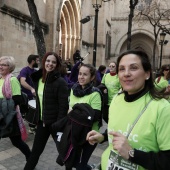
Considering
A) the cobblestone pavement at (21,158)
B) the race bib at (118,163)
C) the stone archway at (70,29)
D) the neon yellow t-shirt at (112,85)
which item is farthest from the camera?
the stone archway at (70,29)

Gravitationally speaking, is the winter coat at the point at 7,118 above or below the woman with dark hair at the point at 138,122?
below

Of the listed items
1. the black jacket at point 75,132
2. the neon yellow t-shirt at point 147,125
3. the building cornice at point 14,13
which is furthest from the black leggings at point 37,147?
the building cornice at point 14,13

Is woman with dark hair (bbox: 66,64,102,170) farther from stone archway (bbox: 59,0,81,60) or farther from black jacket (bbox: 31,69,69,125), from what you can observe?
stone archway (bbox: 59,0,81,60)

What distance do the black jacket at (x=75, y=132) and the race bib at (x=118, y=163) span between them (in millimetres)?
1278

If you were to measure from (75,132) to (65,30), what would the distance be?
20.5 m

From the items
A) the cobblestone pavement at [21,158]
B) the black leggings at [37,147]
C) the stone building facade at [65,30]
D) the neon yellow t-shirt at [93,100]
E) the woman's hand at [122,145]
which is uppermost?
the stone building facade at [65,30]

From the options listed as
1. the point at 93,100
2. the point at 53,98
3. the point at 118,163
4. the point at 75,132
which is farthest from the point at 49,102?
the point at 118,163

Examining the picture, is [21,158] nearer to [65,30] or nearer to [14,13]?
[14,13]

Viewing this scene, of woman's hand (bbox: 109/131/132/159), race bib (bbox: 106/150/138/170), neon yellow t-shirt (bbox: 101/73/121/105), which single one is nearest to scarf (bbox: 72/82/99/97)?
race bib (bbox: 106/150/138/170)

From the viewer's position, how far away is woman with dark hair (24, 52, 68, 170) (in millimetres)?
3668

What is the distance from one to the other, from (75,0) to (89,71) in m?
19.9

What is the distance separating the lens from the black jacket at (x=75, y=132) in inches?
122

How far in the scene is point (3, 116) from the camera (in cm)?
406

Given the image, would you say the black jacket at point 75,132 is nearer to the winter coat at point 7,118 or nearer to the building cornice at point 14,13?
the winter coat at point 7,118
